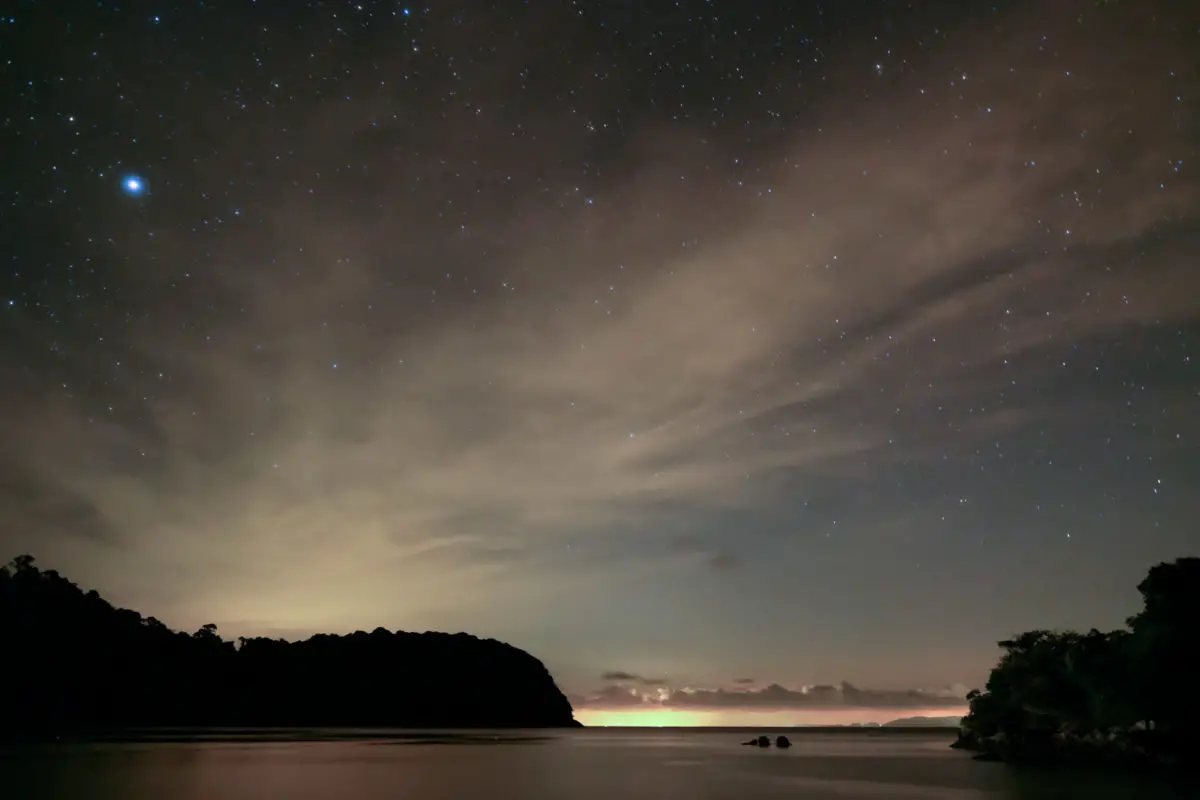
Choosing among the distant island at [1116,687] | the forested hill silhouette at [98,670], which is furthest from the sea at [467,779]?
the forested hill silhouette at [98,670]

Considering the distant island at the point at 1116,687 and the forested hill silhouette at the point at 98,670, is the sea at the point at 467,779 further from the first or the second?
the forested hill silhouette at the point at 98,670

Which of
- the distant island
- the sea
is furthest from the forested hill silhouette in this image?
the distant island

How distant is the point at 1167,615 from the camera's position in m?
54.6

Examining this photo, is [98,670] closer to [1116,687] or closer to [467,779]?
[467,779]

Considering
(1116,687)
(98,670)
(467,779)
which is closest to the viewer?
(467,779)

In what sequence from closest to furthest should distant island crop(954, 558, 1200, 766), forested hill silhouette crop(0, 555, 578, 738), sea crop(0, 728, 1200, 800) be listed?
sea crop(0, 728, 1200, 800)
distant island crop(954, 558, 1200, 766)
forested hill silhouette crop(0, 555, 578, 738)

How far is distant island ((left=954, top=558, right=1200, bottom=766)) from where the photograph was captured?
5381 cm

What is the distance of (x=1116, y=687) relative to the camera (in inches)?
2235

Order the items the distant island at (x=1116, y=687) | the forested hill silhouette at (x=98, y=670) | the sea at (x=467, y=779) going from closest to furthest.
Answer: the sea at (x=467, y=779) → the distant island at (x=1116, y=687) → the forested hill silhouette at (x=98, y=670)

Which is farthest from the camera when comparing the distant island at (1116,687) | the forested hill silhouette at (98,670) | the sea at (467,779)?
the forested hill silhouette at (98,670)

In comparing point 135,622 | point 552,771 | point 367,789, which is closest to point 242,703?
point 135,622

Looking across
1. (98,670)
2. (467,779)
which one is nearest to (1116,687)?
(467,779)

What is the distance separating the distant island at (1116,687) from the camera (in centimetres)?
5381

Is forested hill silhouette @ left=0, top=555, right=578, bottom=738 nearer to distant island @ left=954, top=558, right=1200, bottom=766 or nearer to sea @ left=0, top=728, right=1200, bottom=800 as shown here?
sea @ left=0, top=728, right=1200, bottom=800
